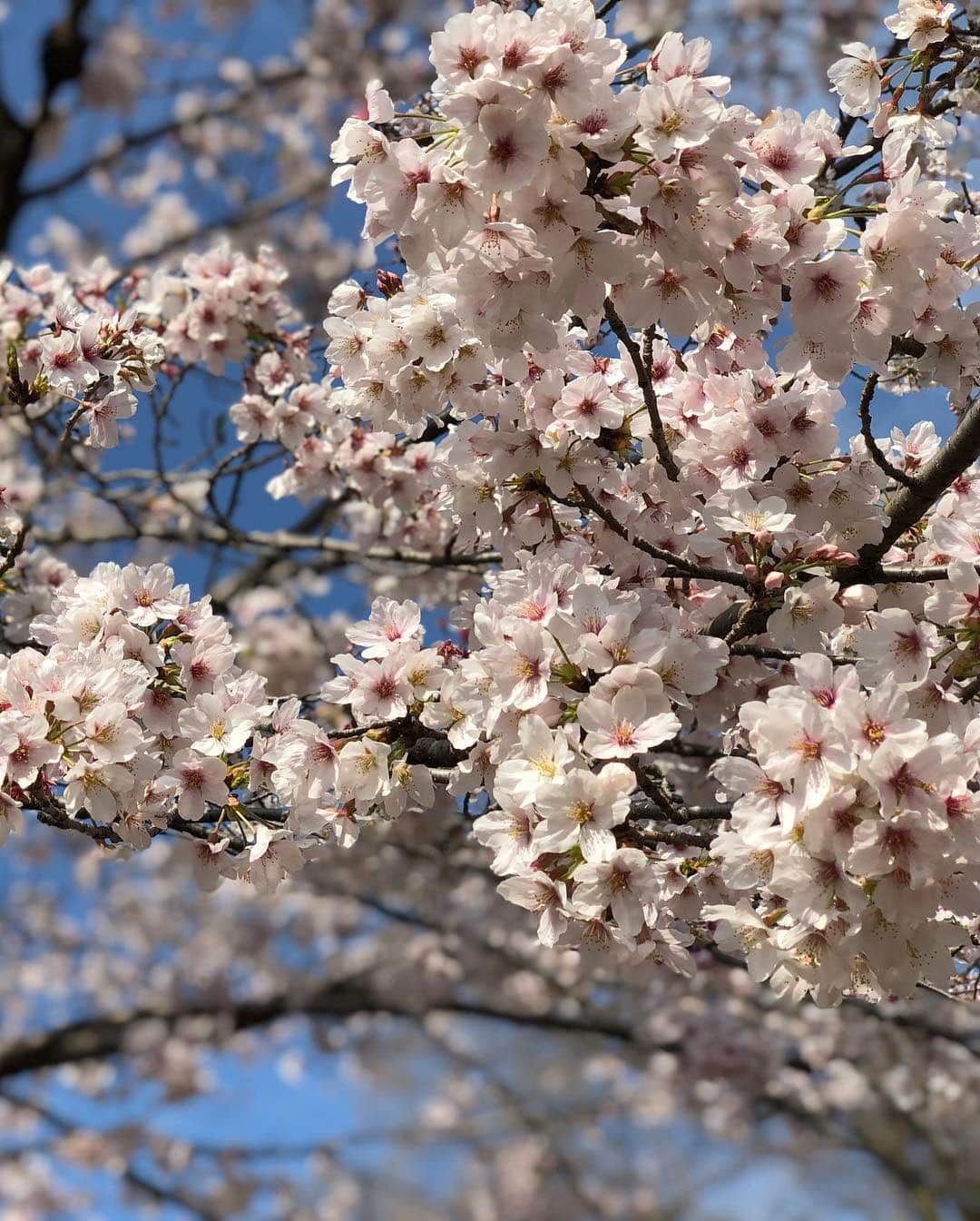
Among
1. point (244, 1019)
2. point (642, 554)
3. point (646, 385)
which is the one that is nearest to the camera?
point (646, 385)

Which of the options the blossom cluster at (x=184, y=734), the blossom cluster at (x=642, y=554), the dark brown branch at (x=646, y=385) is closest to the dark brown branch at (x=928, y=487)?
the blossom cluster at (x=642, y=554)

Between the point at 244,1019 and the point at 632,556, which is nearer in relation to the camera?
the point at 632,556

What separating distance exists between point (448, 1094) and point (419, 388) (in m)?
12.2

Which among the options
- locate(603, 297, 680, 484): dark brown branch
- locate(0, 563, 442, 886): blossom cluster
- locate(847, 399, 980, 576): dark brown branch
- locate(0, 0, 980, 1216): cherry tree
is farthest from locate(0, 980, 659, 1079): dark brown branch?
locate(603, 297, 680, 484): dark brown branch

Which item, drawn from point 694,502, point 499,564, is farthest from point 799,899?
point 499,564

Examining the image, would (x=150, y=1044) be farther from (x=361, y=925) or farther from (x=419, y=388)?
→ (x=419, y=388)

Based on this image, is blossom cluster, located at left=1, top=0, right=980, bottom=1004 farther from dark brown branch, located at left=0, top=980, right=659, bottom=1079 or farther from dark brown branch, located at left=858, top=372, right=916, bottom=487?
dark brown branch, located at left=0, top=980, right=659, bottom=1079

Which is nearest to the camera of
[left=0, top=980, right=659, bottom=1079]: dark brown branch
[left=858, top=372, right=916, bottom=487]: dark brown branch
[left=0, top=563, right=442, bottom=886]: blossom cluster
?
[left=0, top=563, right=442, bottom=886]: blossom cluster

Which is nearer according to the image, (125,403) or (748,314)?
(748,314)

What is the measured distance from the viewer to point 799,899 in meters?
1.60

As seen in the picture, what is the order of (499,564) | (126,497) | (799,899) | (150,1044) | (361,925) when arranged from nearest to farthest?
(799,899), (499,564), (126,497), (150,1044), (361,925)

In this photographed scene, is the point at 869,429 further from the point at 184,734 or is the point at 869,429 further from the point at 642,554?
the point at 184,734

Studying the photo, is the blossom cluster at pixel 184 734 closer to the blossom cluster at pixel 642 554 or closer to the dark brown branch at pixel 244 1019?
the blossom cluster at pixel 642 554

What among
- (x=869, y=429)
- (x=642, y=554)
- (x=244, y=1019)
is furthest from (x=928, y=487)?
(x=244, y=1019)
